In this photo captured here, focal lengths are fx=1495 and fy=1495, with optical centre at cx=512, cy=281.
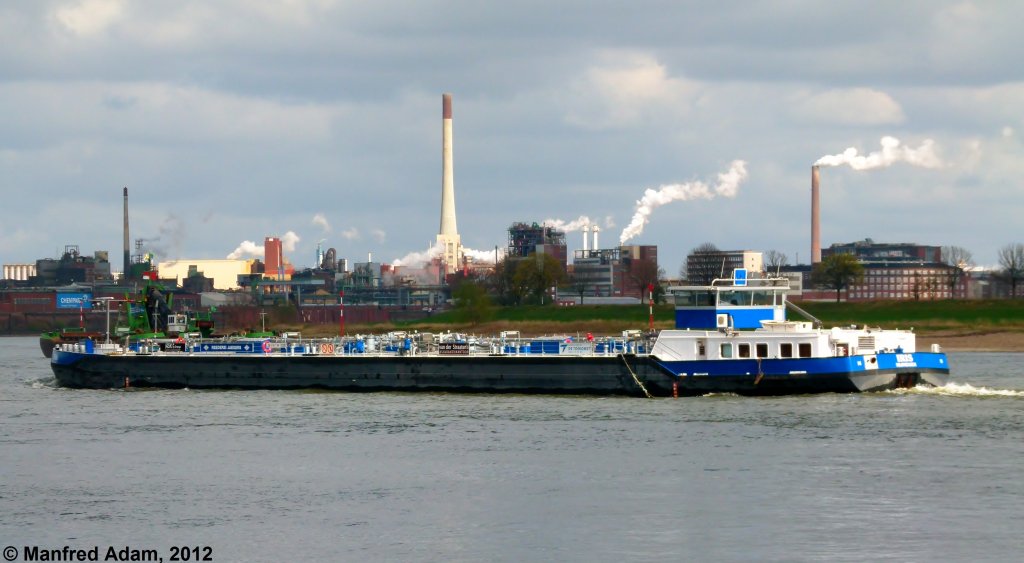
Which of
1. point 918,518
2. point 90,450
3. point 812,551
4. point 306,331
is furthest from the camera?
point 306,331

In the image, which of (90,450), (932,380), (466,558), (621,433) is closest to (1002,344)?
(932,380)

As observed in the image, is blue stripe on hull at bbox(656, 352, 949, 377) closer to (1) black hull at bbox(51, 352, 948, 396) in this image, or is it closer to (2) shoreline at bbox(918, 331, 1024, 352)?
(1) black hull at bbox(51, 352, 948, 396)

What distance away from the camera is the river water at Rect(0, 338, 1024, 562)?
39.0 m

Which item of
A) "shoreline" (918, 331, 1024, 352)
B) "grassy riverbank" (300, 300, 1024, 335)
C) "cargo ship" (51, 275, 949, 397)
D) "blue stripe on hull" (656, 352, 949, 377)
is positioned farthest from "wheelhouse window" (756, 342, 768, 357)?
"grassy riverbank" (300, 300, 1024, 335)

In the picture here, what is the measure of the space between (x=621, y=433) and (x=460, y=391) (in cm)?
1931

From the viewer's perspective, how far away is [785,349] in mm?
69000

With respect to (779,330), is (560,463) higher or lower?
lower

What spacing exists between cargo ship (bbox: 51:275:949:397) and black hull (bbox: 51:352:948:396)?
0.05m

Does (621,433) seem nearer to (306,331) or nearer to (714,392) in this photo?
(714,392)

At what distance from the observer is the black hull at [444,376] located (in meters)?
69.1

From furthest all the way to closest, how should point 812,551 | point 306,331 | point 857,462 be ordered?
1. point 306,331
2. point 857,462
3. point 812,551

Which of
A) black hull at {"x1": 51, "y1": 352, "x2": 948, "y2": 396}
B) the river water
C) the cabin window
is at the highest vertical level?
the cabin window

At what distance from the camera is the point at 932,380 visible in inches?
2749

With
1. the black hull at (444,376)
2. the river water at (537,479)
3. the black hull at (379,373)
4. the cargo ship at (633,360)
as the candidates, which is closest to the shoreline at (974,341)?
the cargo ship at (633,360)
